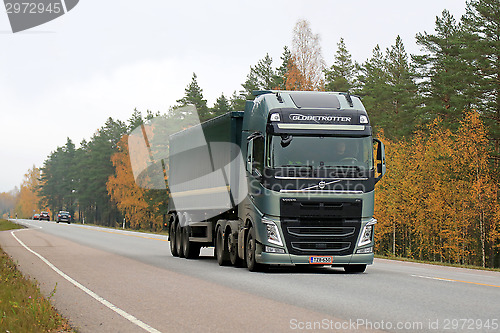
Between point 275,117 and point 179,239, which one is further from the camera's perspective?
point 179,239

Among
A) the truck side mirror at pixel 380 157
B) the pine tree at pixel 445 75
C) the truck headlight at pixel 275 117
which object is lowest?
the truck side mirror at pixel 380 157

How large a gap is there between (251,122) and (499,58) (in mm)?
36407

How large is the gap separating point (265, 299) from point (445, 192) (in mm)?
43167

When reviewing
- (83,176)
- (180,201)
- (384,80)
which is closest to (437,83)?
(384,80)

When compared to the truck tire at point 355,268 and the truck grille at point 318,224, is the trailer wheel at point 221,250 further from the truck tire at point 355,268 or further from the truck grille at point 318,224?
the truck grille at point 318,224

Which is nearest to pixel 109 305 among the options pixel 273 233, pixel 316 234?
pixel 273 233

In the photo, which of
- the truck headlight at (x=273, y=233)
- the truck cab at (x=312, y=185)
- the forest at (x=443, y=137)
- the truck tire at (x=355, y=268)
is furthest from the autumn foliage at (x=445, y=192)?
the truck headlight at (x=273, y=233)

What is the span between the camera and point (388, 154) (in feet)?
192

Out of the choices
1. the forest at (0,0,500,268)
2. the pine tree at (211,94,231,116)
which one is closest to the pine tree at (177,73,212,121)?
the pine tree at (211,94,231,116)

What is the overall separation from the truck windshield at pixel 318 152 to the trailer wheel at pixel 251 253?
6.50 feet

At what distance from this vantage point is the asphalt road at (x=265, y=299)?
364 inches

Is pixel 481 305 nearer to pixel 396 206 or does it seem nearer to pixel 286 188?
pixel 286 188

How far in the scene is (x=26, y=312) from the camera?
10.1 metres

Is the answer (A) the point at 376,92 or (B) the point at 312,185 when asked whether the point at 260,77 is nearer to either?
(A) the point at 376,92
